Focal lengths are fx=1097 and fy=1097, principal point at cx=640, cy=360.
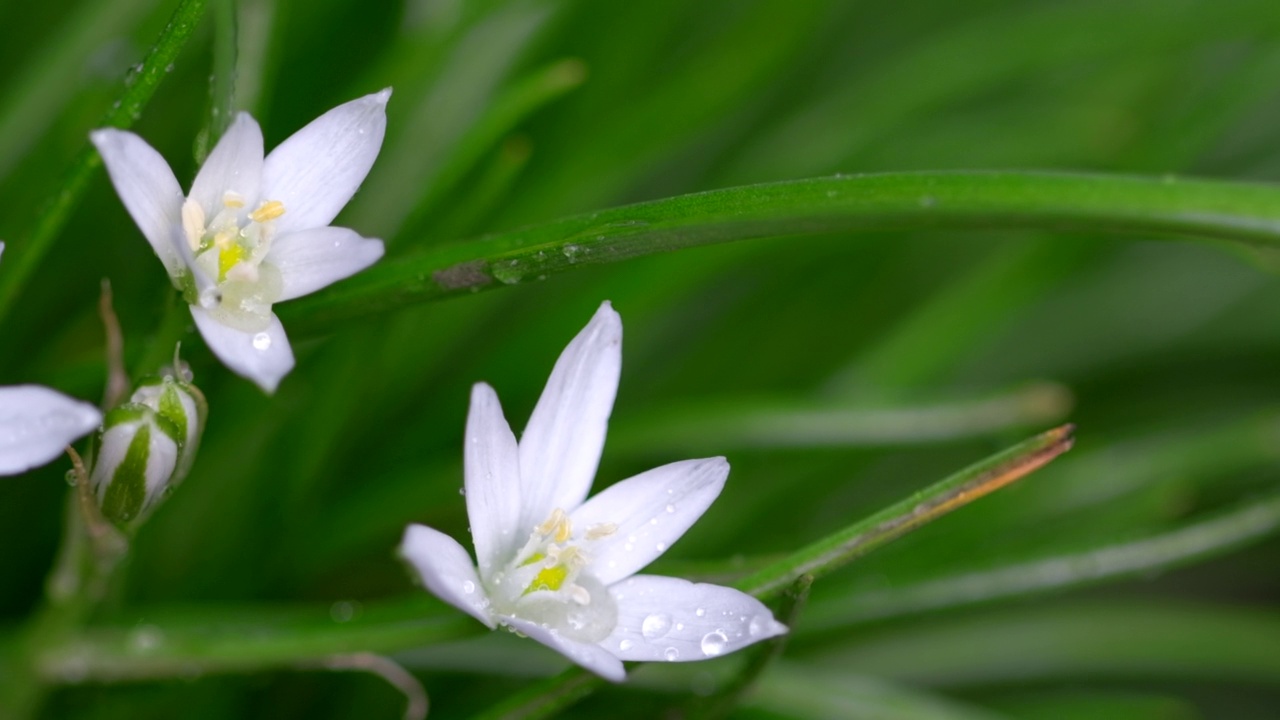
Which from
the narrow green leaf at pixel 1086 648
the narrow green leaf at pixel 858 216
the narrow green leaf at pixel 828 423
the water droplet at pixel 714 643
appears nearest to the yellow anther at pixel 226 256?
the narrow green leaf at pixel 858 216

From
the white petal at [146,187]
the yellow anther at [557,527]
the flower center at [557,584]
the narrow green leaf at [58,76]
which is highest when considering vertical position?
the narrow green leaf at [58,76]

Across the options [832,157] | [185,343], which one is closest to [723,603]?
[185,343]

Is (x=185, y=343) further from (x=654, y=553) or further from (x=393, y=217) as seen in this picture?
(x=393, y=217)

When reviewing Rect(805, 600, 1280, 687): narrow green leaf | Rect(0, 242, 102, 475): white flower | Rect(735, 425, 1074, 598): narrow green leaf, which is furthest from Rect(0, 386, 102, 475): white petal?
Rect(805, 600, 1280, 687): narrow green leaf

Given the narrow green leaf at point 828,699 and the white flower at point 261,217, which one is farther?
the narrow green leaf at point 828,699

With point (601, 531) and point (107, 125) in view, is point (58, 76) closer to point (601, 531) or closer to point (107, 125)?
point (107, 125)

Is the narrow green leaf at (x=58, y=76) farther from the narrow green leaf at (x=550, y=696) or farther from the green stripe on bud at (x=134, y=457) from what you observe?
the narrow green leaf at (x=550, y=696)

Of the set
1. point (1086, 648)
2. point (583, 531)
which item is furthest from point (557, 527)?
point (1086, 648)
